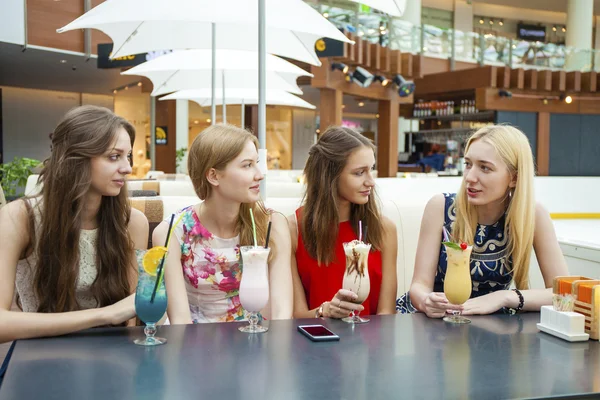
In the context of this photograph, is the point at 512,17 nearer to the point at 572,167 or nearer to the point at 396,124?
the point at 572,167

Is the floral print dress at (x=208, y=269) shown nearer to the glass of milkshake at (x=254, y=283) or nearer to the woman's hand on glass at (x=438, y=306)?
the glass of milkshake at (x=254, y=283)

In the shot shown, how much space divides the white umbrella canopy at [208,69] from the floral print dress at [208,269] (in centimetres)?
319

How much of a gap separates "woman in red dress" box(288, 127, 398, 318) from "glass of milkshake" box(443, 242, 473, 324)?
0.55 m

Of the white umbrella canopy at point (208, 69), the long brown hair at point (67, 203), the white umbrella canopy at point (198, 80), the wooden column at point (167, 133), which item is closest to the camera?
the long brown hair at point (67, 203)

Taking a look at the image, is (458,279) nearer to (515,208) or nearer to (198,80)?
(515,208)

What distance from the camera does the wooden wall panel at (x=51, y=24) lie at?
37.2 ft

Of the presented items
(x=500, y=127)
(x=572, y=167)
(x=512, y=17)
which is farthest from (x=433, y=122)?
(x=500, y=127)

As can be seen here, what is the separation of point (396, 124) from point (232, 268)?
14.0 metres

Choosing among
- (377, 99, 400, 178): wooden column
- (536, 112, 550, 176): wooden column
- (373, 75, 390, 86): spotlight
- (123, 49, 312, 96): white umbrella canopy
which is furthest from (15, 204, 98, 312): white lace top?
(536, 112, 550, 176): wooden column

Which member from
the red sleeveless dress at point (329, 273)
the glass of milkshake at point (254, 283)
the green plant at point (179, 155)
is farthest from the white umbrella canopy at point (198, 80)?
the green plant at point (179, 155)

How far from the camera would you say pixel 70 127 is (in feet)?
6.44

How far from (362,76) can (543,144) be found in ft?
25.3

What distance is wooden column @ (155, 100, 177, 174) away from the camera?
15766 millimetres

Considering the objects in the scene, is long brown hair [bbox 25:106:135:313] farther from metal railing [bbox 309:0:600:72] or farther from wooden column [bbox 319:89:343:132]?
metal railing [bbox 309:0:600:72]
